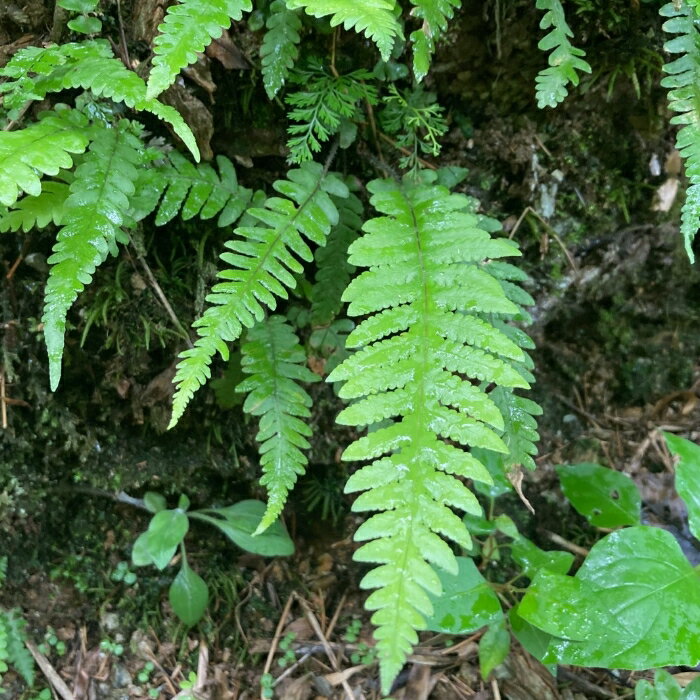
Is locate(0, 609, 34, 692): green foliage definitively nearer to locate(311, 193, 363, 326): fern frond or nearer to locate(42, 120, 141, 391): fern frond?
locate(42, 120, 141, 391): fern frond

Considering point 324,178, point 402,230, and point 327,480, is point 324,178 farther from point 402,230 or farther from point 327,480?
point 327,480

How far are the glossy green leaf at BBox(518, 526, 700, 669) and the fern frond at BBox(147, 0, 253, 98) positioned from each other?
1.79m

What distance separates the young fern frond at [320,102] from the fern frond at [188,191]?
0.23 meters

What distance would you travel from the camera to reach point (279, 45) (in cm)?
189

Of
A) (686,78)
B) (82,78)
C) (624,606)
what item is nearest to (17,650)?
(82,78)

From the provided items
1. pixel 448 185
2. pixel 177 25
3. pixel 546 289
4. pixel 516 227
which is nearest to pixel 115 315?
pixel 177 25

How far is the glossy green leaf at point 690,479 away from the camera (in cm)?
205

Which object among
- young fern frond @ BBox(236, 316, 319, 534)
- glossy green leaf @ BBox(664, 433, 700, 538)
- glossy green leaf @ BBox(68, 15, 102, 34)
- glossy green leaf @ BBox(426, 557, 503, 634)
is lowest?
glossy green leaf @ BBox(426, 557, 503, 634)

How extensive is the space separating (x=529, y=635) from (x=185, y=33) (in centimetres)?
206

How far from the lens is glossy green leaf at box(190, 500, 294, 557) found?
242cm

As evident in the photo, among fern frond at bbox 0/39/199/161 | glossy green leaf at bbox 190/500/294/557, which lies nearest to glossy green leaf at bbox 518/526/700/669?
glossy green leaf at bbox 190/500/294/557

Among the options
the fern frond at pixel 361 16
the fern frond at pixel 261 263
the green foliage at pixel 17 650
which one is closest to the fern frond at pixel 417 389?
the fern frond at pixel 261 263

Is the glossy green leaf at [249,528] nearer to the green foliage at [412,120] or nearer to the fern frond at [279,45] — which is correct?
the green foliage at [412,120]

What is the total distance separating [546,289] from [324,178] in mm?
1131
